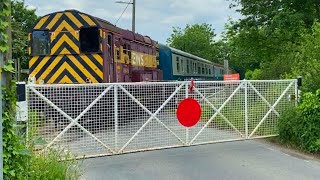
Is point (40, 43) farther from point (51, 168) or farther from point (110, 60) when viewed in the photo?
point (51, 168)

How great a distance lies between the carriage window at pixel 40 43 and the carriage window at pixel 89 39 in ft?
3.77

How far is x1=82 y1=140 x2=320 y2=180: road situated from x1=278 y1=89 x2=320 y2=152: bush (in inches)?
21.7

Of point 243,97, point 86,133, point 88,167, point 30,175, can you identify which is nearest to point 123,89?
point 86,133

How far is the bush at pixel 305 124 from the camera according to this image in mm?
9586

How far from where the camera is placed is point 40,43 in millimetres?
13820

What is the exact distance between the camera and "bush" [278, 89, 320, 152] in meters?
9.59

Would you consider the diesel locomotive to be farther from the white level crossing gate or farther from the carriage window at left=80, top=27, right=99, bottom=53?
the white level crossing gate

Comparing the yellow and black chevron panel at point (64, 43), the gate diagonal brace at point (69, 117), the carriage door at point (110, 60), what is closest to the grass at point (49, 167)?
the gate diagonal brace at point (69, 117)

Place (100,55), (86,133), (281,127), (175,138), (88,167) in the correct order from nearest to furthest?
(88,167) → (86,133) → (175,138) → (281,127) → (100,55)

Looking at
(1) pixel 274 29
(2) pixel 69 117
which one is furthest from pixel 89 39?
(1) pixel 274 29

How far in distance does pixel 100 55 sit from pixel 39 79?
221 centimetres

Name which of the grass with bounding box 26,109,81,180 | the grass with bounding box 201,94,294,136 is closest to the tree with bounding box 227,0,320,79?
the grass with bounding box 201,94,294,136

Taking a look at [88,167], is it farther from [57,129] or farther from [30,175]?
[30,175]

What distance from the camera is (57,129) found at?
27.5 feet
